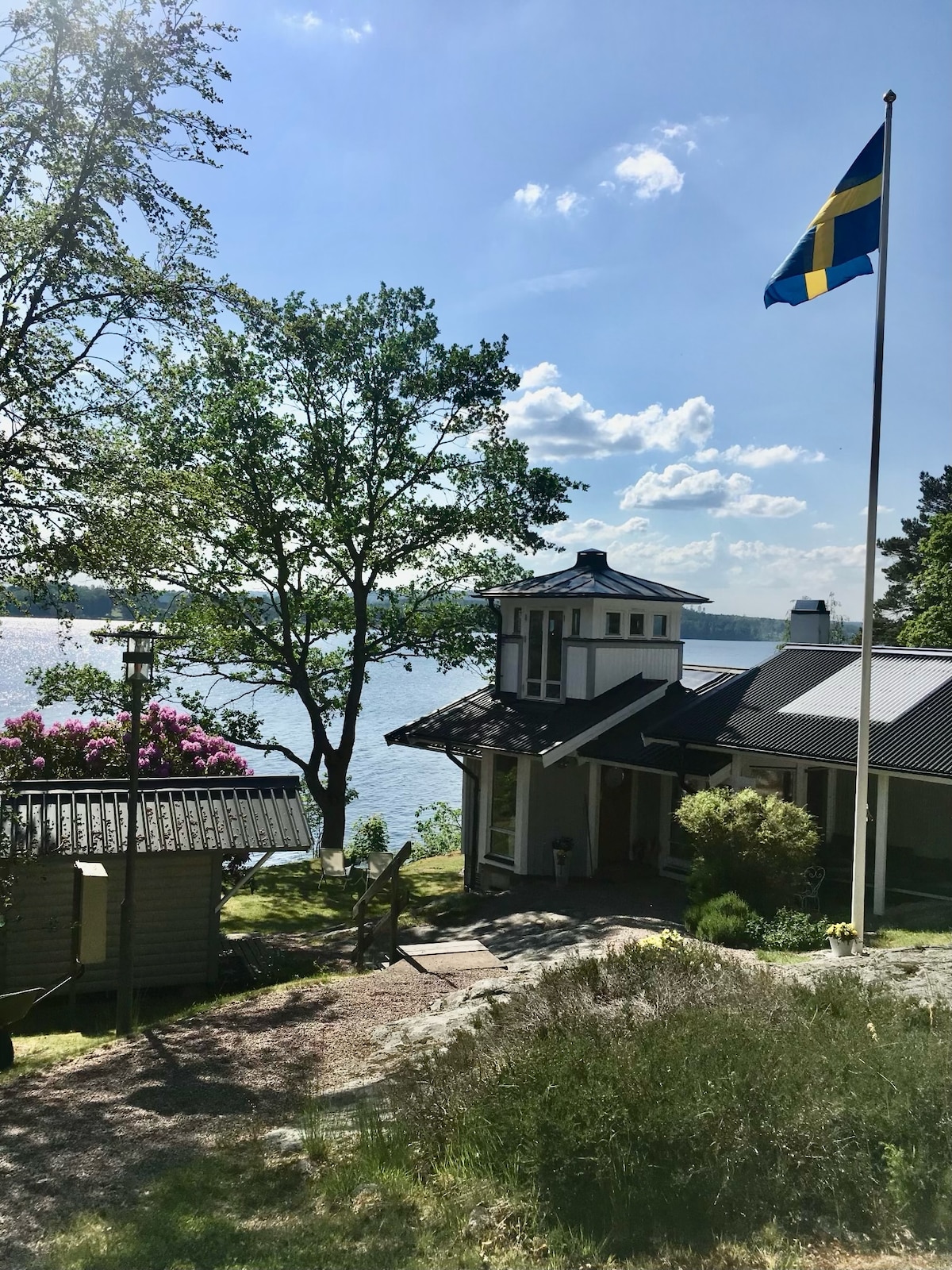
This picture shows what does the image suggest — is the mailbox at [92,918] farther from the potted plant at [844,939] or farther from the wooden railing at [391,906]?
the potted plant at [844,939]

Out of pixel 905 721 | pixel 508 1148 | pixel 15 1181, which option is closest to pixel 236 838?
pixel 15 1181

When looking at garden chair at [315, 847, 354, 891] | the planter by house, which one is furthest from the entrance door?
garden chair at [315, 847, 354, 891]

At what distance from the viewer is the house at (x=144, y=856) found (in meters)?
13.1

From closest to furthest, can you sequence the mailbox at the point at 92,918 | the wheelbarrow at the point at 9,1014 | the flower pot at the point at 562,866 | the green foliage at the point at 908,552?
the wheelbarrow at the point at 9,1014
the mailbox at the point at 92,918
the flower pot at the point at 562,866
the green foliage at the point at 908,552

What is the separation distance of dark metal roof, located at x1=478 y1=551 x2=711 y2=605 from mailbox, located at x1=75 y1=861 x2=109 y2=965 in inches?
425

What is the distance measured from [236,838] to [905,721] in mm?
10180

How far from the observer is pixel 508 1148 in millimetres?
5824

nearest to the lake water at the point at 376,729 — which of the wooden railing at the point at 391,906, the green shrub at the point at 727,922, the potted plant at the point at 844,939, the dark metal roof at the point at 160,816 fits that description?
the dark metal roof at the point at 160,816

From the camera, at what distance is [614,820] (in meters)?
20.0

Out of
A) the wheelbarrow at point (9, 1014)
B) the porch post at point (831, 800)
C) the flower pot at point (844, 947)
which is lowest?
the wheelbarrow at point (9, 1014)

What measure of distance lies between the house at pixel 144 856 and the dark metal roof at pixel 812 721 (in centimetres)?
733

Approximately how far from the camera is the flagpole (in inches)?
430

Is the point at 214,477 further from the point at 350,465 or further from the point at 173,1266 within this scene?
the point at 173,1266

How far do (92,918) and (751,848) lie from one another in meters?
8.63
